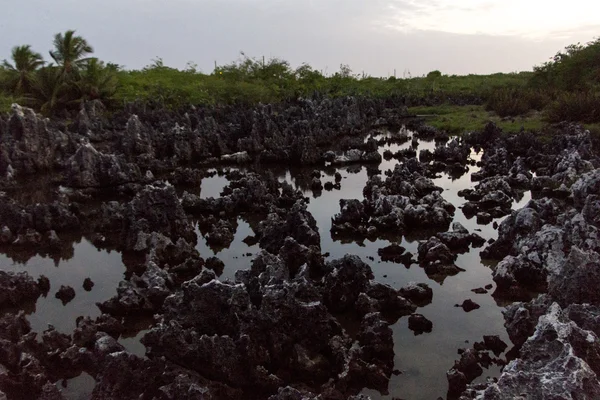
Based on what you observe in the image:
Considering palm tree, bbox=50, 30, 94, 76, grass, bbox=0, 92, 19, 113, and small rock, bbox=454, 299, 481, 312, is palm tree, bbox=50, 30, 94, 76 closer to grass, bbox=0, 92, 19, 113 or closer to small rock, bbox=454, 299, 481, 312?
grass, bbox=0, 92, 19, 113

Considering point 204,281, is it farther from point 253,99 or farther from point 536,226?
point 253,99

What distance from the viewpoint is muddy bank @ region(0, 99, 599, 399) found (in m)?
8.30

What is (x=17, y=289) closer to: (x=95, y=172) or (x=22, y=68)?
(x=95, y=172)

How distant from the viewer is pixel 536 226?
13219 mm

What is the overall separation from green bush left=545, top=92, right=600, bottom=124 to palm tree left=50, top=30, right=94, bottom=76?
126 feet

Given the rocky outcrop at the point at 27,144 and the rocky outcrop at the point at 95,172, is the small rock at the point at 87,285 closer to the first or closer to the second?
the rocky outcrop at the point at 95,172

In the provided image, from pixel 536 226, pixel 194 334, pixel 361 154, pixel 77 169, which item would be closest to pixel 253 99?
pixel 361 154

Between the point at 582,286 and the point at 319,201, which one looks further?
the point at 319,201

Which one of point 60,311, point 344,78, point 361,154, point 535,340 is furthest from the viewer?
point 344,78

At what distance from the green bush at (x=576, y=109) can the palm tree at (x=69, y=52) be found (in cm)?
3843

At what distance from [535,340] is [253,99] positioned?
46.8 meters

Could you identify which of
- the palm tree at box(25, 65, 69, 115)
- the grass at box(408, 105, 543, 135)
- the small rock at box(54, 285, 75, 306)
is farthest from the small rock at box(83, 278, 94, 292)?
the palm tree at box(25, 65, 69, 115)

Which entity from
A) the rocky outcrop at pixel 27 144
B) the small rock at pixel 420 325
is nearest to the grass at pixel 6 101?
the rocky outcrop at pixel 27 144

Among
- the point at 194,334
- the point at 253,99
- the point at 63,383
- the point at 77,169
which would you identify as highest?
the point at 253,99
